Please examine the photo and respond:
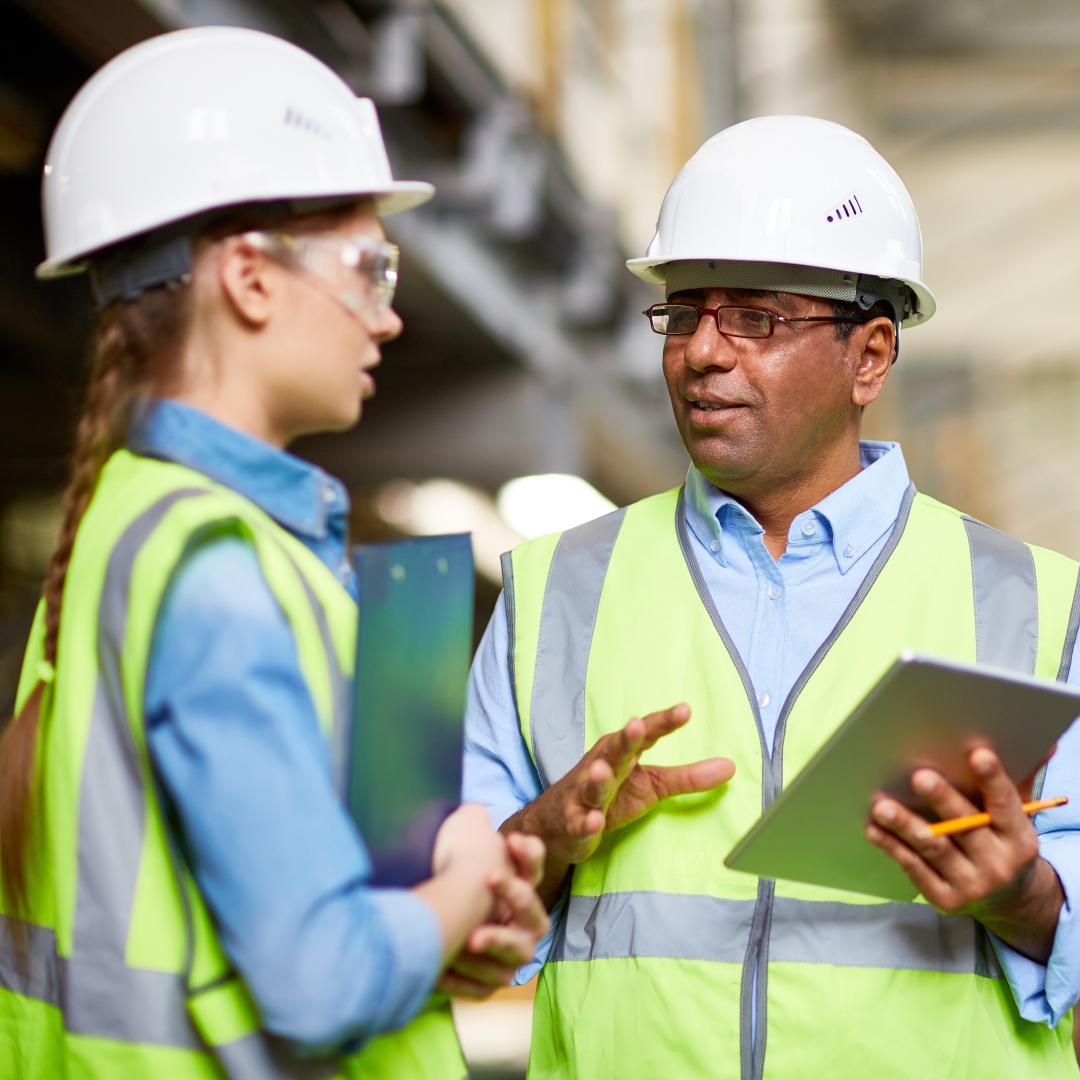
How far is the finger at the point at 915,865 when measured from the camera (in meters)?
2.14

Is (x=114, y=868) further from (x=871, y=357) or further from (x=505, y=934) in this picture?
(x=871, y=357)

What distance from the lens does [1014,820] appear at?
6.97 ft

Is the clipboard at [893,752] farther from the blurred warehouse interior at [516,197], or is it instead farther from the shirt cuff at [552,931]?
the blurred warehouse interior at [516,197]

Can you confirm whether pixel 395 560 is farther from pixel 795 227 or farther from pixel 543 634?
pixel 795 227

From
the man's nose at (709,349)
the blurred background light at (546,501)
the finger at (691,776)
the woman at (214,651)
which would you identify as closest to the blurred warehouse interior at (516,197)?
the blurred background light at (546,501)

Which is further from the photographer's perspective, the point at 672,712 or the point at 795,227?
the point at 795,227

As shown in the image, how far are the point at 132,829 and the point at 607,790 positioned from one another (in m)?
0.80

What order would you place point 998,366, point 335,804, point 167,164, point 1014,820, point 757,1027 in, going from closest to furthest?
point 335,804 < point 167,164 < point 1014,820 < point 757,1027 < point 998,366

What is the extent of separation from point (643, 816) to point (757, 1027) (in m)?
0.35

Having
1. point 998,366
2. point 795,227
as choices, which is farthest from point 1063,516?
point 795,227

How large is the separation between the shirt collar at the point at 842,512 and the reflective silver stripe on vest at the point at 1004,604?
0.53 ft

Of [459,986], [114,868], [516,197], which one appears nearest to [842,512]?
[459,986]

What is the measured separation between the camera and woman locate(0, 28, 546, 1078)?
1.59m

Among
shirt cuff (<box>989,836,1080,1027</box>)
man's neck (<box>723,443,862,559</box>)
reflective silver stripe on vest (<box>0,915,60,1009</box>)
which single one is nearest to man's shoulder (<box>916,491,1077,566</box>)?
man's neck (<box>723,443,862,559</box>)
